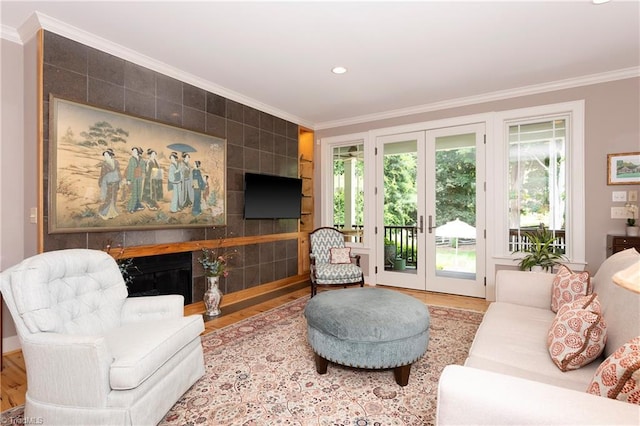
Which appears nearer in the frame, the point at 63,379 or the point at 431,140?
the point at 63,379

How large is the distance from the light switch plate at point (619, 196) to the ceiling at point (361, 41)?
127cm

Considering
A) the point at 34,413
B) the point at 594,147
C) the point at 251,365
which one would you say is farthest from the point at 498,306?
the point at 34,413

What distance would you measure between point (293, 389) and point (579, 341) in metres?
1.64

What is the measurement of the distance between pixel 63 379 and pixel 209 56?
113 inches

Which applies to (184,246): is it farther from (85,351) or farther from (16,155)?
(85,351)

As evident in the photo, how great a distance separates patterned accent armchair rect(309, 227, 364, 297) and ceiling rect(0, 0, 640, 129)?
6.76ft

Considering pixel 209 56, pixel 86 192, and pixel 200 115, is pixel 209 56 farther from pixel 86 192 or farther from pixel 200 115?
pixel 86 192

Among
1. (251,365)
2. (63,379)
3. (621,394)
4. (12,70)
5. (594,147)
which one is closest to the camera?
(621,394)

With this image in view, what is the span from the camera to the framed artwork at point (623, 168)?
11.1ft

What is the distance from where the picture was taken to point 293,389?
6.96ft

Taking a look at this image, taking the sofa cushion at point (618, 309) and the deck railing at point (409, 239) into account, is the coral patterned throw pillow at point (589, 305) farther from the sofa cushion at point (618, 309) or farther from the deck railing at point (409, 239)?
the deck railing at point (409, 239)

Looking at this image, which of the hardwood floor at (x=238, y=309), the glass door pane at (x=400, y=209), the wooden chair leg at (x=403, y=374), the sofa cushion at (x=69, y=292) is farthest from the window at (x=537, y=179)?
the sofa cushion at (x=69, y=292)

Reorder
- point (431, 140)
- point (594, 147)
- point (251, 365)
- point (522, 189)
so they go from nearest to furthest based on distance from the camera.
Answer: point (251, 365) → point (594, 147) → point (522, 189) → point (431, 140)

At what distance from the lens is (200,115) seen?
3.75 m
